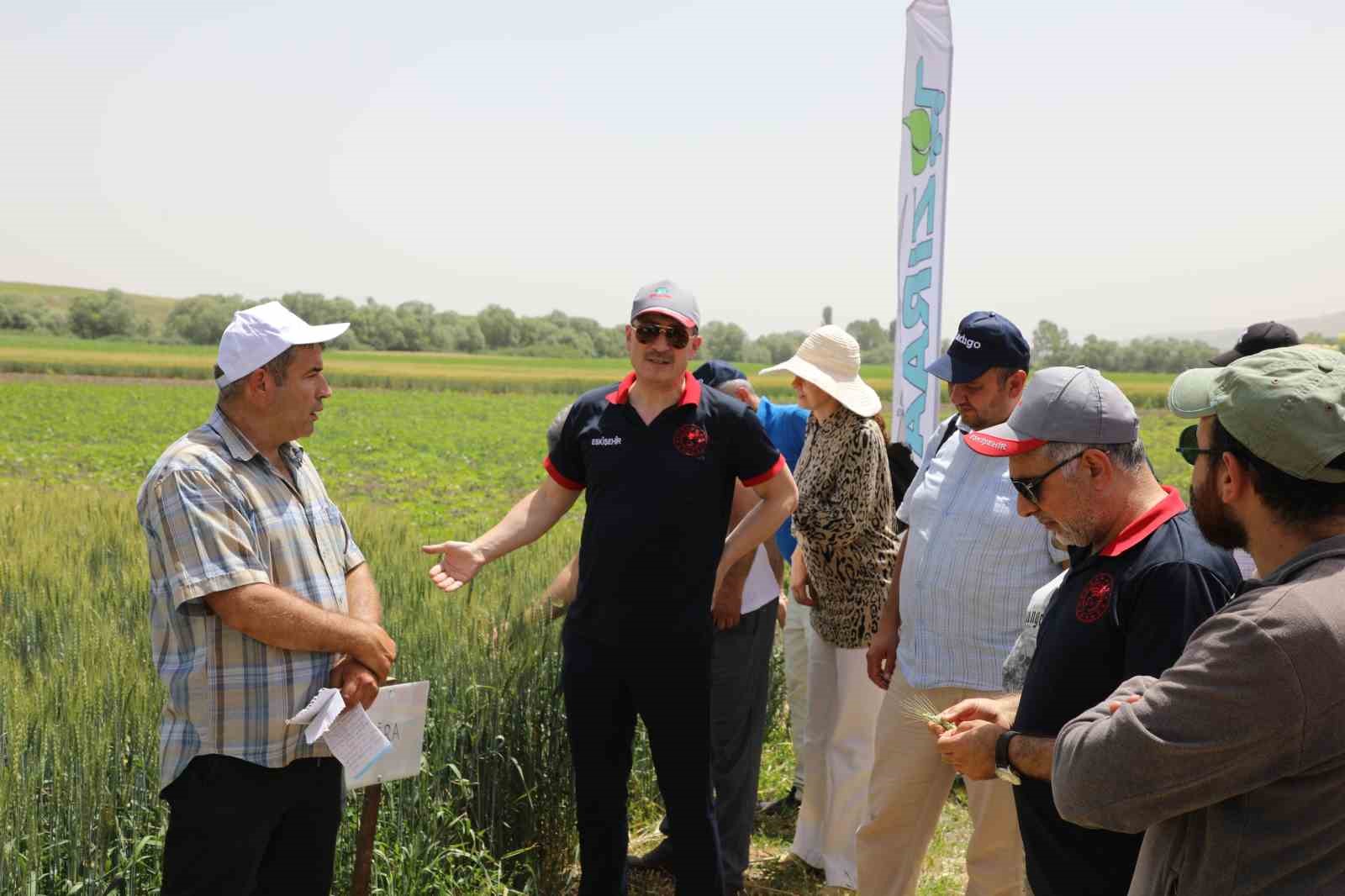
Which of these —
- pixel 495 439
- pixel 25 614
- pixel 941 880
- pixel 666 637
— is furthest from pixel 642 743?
pixel 495 439

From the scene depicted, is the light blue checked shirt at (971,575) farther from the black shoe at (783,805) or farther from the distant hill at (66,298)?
the distant hill at (66,298)

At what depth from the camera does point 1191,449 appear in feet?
6.26

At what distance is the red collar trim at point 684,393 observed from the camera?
3.44m

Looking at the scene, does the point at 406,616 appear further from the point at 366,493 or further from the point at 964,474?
the point at 366,493

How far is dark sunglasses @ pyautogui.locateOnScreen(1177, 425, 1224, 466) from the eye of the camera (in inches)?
67.9

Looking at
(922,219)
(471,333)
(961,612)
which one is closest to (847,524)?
(961,612)

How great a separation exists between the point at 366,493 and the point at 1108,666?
49.8ft

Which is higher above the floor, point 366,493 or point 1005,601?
point 1005,601

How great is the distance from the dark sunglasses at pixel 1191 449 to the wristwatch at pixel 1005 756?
2.05 ft

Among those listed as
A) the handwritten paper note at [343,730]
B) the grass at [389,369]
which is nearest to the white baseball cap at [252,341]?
the handwritten paper note at [343,730]

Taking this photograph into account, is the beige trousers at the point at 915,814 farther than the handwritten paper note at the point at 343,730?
Yes

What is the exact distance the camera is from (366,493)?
16.3 metres

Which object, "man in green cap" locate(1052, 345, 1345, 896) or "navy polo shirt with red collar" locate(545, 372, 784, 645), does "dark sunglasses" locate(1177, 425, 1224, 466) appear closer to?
"man in green cap" locate(1052, 345, 1345, 896)

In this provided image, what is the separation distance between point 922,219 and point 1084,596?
438 cm
